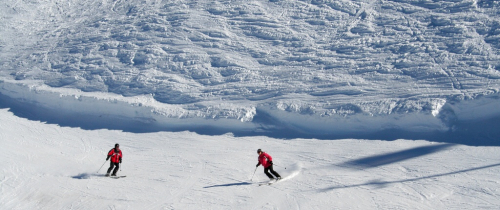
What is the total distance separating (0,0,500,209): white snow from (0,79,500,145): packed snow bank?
5cm

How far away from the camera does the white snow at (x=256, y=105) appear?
36.0 ft

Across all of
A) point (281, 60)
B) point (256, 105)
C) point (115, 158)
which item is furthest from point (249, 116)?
point (115, 158)

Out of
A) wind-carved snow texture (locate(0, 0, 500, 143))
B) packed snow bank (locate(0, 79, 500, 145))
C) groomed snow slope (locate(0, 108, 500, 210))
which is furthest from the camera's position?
wind-carved snow texture (locate(0, 0, 500, 143))

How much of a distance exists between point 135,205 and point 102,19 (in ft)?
43.7

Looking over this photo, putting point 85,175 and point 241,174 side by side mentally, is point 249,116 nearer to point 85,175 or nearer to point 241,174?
point 241,174

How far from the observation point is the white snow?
1097cm

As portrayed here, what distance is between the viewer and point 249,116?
567 inches

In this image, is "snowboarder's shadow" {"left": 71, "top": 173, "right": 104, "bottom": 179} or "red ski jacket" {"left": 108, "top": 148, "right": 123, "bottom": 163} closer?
"red ski jacket" {"left": 108, "top": 148, "right": 123, "bottom": 163}

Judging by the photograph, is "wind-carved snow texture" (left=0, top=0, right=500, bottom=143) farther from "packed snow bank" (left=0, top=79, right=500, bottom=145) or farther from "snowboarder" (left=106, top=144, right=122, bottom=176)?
"snowboarder" (left=106, top=144, right=122, bottom=176)

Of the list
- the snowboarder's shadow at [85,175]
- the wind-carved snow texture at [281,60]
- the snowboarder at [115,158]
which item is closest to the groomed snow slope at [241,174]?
the snowboarder's shadow at [85,175]

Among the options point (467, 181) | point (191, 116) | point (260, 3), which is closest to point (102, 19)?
point (260, 3)

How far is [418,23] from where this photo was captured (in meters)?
17.1

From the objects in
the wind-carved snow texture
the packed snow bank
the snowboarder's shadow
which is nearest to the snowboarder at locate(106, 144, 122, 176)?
the snowboarder's shadow

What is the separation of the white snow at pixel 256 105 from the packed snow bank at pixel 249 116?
0.05 metres
